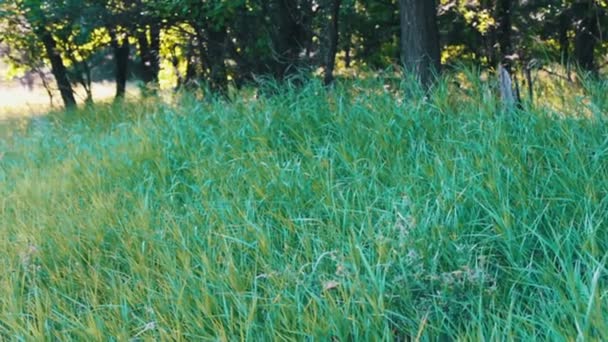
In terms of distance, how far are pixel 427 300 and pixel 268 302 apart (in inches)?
28.4

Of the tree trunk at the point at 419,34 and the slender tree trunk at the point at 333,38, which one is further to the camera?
the slender tree trunk at the point at 333,38

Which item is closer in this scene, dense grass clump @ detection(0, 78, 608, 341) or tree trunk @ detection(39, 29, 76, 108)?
dense grass clump @ detection(0, 78, 608, 341)

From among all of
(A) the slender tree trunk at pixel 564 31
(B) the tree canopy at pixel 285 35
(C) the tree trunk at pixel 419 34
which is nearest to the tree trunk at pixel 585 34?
(B) the tree canopy at pixel 285 35

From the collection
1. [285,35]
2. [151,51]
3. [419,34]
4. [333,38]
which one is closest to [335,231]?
[419,34]

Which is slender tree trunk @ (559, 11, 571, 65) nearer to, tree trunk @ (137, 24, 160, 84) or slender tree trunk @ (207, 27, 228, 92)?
slender tree trunk @ (207, 27, 228, 92)

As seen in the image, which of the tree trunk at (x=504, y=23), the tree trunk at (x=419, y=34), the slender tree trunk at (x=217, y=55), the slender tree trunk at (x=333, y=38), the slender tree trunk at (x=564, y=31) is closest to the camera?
the tree trunk at (x=419, y=34)

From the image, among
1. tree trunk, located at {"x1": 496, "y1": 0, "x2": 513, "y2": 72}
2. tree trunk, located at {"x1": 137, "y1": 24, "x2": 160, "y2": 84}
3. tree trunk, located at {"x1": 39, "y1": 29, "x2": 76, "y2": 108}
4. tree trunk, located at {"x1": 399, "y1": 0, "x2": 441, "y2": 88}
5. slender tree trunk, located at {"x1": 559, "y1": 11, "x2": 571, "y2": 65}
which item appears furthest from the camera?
tree trunk, located at {"x1": 39, "y1": 29, "x2": 76, "y2": 108}

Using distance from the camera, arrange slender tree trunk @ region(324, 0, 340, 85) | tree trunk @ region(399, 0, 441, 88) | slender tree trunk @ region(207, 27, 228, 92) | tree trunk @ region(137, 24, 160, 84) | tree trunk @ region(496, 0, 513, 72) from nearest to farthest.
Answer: tree trunk @ region(399, 0, 441, 88) → slender tree trunk @ region(324, 0, 340, 85) → slender tree trunk @ region(207, 27, 228, 92) → tree trunk @ region(137, 24, 160, 84) → tree trunk @ region(496, 0, 513, 72)

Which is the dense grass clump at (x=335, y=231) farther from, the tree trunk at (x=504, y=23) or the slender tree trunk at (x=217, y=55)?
the tree trunk at (x=504, y=23)

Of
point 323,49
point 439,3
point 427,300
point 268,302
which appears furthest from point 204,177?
point 439,3

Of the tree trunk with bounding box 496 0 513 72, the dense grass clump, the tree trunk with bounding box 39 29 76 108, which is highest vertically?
the tree trunk with bounding box 496 0 513 72

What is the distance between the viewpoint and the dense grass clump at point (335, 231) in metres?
2.69

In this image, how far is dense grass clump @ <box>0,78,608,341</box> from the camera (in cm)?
269

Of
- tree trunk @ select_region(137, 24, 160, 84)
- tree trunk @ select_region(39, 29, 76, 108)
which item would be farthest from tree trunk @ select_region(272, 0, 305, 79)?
tree trunk @ select_region(39, 29, 76, 108)
